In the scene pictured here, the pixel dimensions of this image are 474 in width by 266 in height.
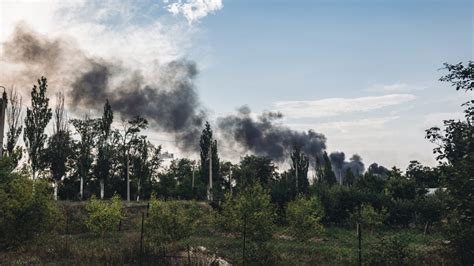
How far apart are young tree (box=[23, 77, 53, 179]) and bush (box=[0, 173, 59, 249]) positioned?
32393 mm

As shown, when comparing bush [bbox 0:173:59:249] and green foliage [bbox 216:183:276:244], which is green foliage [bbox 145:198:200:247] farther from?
bush [bbox 0:173:59:249]

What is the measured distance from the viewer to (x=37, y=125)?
4753 centimetres

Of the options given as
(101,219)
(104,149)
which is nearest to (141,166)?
(104,149)

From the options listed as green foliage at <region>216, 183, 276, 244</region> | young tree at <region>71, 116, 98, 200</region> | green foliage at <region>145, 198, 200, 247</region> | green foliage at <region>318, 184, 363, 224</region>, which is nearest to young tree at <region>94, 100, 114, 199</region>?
young tree at <region>71, 116, 98, 200</region>

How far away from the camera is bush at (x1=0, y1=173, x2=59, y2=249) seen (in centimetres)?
1634

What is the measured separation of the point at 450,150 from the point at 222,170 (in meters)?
Answer: 79.5

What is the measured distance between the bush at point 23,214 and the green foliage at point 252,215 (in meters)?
8.72

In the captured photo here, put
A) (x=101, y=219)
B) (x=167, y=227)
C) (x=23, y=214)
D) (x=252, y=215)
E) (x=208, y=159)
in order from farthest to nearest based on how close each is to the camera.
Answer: (x=208, y=159) < (x=101, y=219) < (x=252, y=215) < (x=167, y=227) < (x=23, y=214)

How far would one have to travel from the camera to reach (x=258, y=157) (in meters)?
87.1

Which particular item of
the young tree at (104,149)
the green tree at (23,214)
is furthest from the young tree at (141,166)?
the green tree at (23,214)

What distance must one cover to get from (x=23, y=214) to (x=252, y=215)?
10.8 metres

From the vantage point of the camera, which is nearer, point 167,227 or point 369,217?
point 167,227

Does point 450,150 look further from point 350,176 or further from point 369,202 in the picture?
point 350,176

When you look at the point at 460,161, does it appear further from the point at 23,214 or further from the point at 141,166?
the point at 141,166
